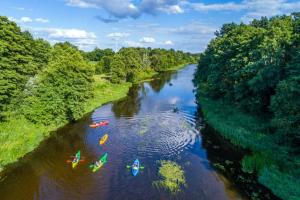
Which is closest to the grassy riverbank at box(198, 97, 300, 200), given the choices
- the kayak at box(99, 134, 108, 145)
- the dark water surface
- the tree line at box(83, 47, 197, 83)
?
the dark water surface

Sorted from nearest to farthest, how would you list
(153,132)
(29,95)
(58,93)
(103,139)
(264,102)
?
(103,139) < (29,95) < (264,102) < (58,93) < (153,132)

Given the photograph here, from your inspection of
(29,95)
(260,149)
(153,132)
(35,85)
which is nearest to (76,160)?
(153,132)

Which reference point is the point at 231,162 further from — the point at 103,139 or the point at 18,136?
the point at 18,136

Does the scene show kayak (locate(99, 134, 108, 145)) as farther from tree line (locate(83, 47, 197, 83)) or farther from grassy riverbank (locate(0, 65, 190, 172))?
tree line (locate(83, 47, 197, 83))

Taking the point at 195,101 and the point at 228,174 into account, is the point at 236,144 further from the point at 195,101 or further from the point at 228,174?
the point at 195,101

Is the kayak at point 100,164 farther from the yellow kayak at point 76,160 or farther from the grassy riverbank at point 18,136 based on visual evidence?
the grassy riverbank at point 18,136

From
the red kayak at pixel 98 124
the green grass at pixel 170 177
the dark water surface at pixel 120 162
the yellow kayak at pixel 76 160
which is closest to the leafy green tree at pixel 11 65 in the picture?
the dark water surface at pixel 120 162

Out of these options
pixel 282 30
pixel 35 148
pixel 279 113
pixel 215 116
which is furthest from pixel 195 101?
pixel 35 148
